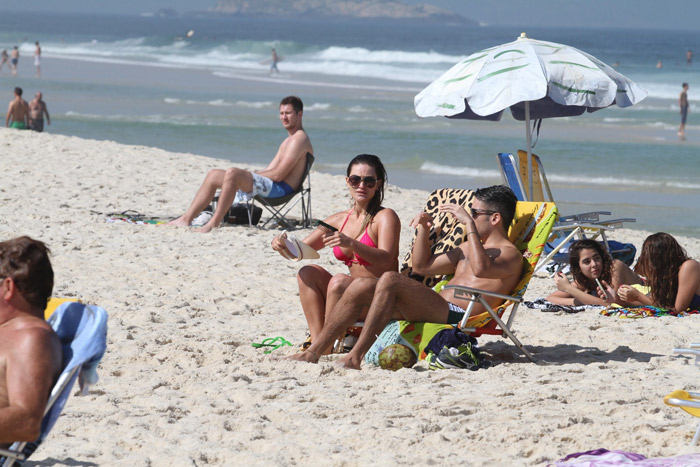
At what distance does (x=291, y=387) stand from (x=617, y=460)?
155 cm

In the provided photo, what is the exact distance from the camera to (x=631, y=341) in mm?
5180

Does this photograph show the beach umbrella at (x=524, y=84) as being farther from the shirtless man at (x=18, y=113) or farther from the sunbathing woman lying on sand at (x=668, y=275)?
the shirtless man at (x=18, y=113)

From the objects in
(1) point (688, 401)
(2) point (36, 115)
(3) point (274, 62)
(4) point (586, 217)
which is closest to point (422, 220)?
(1) point (688, 401)

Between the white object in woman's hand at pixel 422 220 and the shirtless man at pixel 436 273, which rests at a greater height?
the white object in woman's hand at pixel 422 220

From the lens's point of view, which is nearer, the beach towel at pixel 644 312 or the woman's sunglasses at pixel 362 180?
the woman's sunglasses at pixel 362 180

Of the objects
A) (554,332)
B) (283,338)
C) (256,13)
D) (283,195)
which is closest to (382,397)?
(283,338)

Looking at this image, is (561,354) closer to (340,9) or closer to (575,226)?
(575,226)

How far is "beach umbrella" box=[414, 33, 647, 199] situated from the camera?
6.32 meters

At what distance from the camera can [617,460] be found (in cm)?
309

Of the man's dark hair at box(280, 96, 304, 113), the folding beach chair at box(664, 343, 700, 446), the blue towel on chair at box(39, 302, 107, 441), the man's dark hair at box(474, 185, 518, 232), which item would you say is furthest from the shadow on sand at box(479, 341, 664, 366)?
the man's dark hair at box(280, 96, 304, 113)

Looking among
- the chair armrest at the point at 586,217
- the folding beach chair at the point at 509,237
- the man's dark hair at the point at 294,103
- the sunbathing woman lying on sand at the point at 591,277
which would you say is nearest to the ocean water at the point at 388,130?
the chair armrest at the point at 586,217

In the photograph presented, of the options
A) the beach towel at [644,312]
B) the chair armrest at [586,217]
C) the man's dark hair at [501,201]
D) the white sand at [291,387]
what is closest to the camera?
the white sand at [291,387]

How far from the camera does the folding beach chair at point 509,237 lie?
14.8ft

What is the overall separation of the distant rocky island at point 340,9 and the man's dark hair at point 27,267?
182 metres
